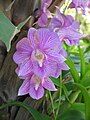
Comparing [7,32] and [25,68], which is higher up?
[7,32]

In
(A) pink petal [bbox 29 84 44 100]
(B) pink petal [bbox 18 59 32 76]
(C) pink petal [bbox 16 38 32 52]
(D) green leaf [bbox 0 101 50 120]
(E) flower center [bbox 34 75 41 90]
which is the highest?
(C) pink petal [bbox 16 38 32 52]

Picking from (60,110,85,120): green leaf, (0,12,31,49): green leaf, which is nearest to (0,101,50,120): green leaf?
(60,110,85,120): green leaf

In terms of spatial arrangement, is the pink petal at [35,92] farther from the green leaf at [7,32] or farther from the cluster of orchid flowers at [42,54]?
the green leaf at [7,32]

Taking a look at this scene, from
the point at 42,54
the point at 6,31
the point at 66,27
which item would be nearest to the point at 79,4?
the point at 66,27

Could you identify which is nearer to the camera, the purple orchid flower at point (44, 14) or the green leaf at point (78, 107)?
the purple orchid flower at point (44, 14)

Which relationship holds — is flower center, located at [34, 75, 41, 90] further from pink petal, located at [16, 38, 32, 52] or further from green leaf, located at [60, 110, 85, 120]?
green leaf, located at [60, 110, 85, 120]

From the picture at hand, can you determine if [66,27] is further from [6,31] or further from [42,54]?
[6,31]

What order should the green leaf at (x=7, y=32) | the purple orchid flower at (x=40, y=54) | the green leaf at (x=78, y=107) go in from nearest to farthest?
the green leaf at (x=7, y=32) → the purple orchid flower at (x=40, y=54) → the green leaf at (x=78, y=107)

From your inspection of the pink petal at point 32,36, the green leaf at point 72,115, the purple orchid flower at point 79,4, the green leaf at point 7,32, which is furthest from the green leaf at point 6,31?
the green leaf at point 72,115
